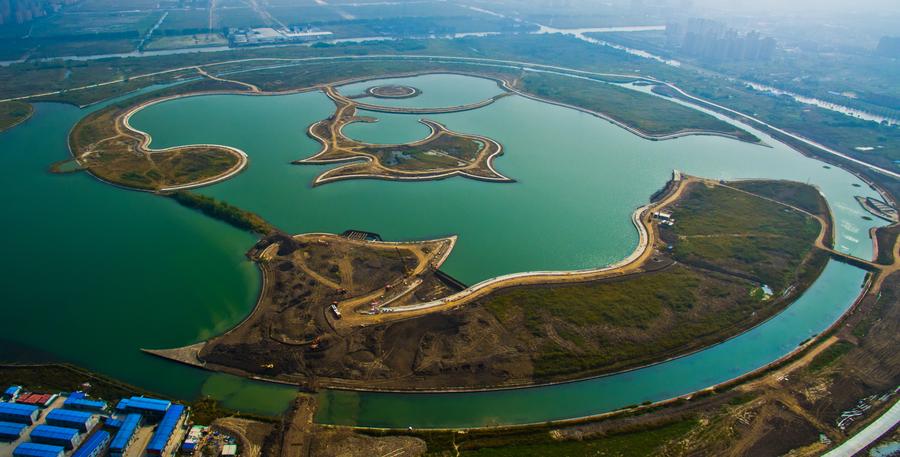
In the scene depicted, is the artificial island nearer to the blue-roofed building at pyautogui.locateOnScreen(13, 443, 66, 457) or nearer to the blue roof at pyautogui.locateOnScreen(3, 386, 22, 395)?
the blue roof at pyautogui.locateOnScreen(3, 386, 22, 395)

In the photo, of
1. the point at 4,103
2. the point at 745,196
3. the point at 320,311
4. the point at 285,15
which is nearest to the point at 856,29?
the point at 745,196

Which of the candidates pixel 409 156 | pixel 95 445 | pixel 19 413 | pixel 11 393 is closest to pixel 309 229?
pixel 409 156

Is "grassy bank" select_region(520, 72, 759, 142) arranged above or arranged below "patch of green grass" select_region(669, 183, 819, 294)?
above

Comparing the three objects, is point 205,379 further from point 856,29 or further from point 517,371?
point 856,29

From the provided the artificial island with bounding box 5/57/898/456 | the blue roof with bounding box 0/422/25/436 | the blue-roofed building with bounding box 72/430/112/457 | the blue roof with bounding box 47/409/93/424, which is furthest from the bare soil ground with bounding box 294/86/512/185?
the blue roof with bounding box 0/422/25/436

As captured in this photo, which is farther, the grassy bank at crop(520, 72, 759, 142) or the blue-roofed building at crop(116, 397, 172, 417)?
the grassy bank at crop(520, 72, 759, 142)
